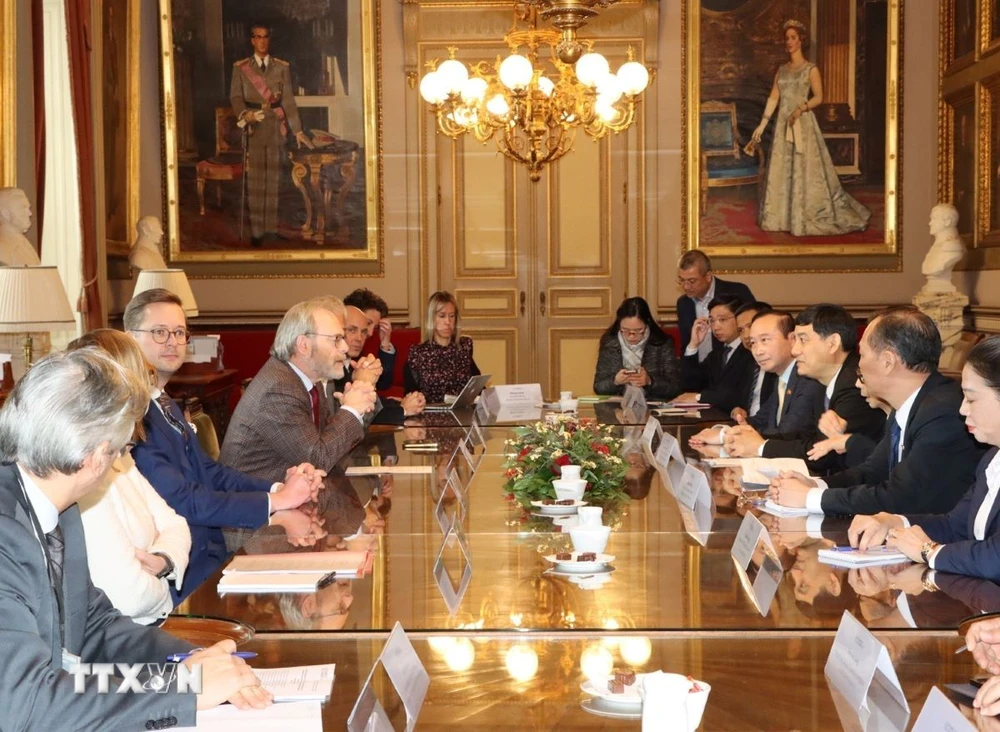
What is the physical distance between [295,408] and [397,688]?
2.63 m

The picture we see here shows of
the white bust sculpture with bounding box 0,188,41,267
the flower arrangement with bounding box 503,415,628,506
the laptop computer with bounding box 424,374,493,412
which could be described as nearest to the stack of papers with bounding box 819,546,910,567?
the flower arrangement with bounding box 503,415,628,506

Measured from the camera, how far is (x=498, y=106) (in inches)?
266

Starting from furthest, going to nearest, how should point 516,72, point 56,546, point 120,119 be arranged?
point 120,119
point 516,72
point 56,546

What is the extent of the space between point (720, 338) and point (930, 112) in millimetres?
3827

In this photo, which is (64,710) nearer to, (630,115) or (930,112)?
(630,115)

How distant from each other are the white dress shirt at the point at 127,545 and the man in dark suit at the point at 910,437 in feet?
5.54

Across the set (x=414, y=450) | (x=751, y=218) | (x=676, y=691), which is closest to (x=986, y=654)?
(x=676, y=691)

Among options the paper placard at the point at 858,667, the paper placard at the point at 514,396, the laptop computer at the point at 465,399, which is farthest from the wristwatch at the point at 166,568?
the paper placard at the point at 514,396

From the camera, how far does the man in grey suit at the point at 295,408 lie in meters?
4.32

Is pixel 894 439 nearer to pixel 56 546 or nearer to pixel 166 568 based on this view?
pixel 166 568

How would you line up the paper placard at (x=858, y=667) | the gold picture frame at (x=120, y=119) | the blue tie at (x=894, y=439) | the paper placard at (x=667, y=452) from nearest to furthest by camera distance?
the paper placard at (x=858, y=667) < the blue tie at (x=894, y=439) < the paper placard at (x=667, y=452) < the gold picture frame at (x=120, y=119)

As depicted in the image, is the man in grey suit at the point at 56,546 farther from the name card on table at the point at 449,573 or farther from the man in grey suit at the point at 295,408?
the man in grey suit at the point at 295,408

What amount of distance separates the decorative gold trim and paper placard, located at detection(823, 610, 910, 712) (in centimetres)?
538

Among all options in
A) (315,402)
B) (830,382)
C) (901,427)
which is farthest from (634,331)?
(901,427)
